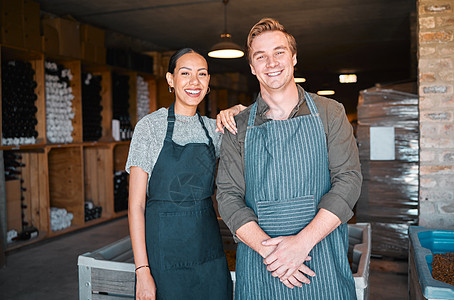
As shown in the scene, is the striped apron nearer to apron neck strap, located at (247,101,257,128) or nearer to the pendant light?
apron neck strap, located at (247,101,257,128)

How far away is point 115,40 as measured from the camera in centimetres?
661

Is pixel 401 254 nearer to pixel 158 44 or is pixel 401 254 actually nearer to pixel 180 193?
pixel 180 193

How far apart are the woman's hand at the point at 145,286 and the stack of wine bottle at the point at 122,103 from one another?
4.69 m

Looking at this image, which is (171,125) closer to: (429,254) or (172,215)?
(172,215)

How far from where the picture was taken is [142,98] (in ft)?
21.9

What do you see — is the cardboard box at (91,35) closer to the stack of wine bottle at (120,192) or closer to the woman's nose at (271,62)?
the stack of wine bottle at (120,192)

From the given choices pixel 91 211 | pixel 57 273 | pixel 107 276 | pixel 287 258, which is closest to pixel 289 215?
pixel 287 258

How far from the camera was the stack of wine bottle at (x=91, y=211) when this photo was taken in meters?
5.47

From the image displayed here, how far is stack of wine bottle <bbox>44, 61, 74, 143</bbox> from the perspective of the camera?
491cm

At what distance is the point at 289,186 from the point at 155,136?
0.56 metres

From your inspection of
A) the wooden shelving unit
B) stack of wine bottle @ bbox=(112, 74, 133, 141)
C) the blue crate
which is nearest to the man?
the blue crate

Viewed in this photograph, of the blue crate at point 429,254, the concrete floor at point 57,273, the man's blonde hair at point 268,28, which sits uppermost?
the man's blonde hair at point 268,28

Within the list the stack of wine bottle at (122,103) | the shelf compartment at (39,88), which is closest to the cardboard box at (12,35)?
the shelf compartment at (39,88)

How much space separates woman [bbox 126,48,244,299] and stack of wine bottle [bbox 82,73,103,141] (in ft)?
13.7
